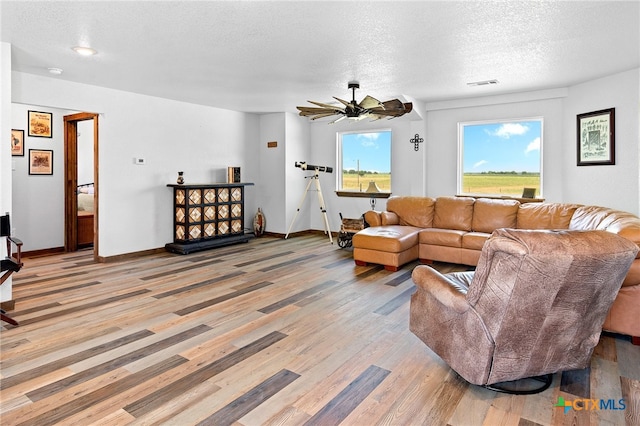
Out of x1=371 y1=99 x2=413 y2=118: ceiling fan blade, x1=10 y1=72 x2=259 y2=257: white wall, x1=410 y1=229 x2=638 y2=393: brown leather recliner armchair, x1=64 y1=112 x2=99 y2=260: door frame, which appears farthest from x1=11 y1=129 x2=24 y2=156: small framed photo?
x1=410 y1=229 x2=638 y2=393: brown leather recliner armchair

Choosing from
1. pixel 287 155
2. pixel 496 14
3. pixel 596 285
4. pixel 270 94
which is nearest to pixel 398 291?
pixel 596 285

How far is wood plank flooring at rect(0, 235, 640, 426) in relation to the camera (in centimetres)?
219

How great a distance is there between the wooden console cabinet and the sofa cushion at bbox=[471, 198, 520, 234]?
405cm

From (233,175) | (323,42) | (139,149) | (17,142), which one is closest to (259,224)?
(233,175)

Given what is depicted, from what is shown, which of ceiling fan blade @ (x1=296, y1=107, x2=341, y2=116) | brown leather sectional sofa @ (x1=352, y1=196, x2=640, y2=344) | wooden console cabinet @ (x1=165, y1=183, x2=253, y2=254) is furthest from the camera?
wooden console cabinet @ (x1=165, y1=183, x2=253, y2=254)

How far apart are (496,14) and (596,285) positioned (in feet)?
7.32

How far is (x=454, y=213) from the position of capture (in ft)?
20.4

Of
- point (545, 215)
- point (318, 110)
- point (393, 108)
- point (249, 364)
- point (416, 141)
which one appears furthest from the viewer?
point (416, 141)

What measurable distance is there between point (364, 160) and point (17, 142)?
5927 millimetres

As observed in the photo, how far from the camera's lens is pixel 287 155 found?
8.15 meters

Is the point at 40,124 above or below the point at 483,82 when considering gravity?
below

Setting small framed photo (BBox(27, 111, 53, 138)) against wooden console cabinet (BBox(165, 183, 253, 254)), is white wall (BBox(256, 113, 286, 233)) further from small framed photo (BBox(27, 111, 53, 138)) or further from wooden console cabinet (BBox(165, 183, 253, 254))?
small framed photo (BBox(27, 111, 53, 138))

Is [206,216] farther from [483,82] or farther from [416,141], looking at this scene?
[483,82]

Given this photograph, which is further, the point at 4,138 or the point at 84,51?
the point at 84,51
